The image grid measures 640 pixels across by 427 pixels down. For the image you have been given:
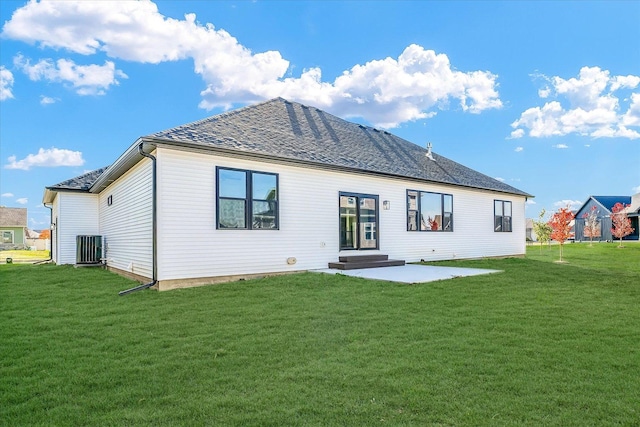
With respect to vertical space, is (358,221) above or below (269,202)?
below

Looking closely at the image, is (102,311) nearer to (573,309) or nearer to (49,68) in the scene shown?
(573,309)

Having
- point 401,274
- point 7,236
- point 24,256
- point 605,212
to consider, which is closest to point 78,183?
point 24,256

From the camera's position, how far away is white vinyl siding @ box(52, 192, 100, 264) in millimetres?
14141

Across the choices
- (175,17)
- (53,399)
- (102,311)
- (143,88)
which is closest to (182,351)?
(53,399)

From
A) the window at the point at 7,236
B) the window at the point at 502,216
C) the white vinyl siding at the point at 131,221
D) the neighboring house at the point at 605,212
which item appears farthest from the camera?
the window at the point at 7,236

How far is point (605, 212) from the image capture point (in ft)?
122

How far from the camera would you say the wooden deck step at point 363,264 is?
10141 mm

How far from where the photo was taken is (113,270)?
471 inches

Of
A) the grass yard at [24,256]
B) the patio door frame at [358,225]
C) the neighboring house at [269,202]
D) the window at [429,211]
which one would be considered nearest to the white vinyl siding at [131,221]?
the neighboring house at [269,202]

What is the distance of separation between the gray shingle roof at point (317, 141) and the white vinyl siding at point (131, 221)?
5.43ft

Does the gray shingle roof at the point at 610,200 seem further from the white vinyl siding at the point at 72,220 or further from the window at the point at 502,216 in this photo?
the white vinyl siding at the point at 72,220

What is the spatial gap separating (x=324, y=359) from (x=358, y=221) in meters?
7.76

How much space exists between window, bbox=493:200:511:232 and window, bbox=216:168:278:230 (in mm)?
10931

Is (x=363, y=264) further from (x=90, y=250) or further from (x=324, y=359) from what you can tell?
(x=90, y=250)
